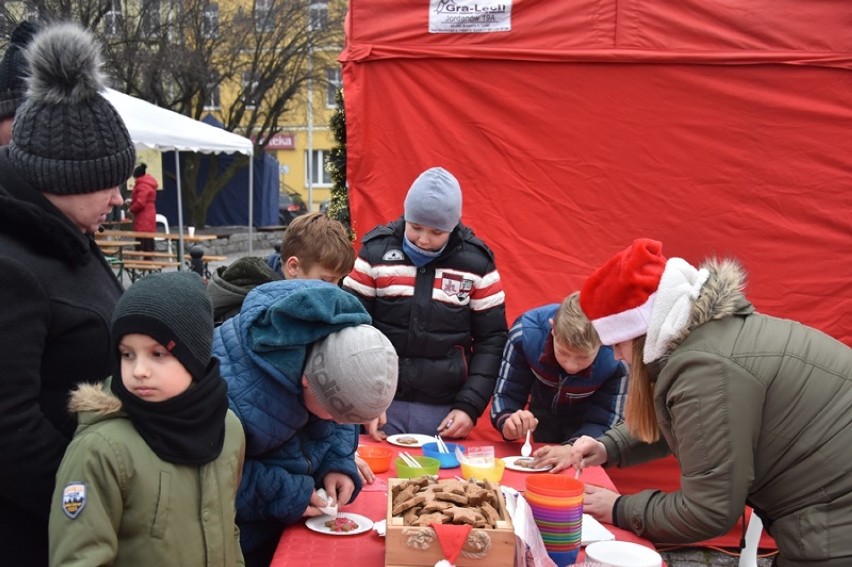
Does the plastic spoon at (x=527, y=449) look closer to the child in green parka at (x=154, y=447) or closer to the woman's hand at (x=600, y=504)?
the woman's hand at (x=600, y=504)

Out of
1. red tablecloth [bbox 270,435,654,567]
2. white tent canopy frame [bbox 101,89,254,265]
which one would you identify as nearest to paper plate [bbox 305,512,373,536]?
red tablecloth [bbox 270,435,654,567]

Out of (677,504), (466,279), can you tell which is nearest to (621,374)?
(466,279)

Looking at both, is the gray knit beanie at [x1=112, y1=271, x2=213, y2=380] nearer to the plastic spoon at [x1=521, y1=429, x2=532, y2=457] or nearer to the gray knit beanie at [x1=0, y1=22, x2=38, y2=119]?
the gray knit beanie at [x1=0, y1=22, x2=38, y2=119]

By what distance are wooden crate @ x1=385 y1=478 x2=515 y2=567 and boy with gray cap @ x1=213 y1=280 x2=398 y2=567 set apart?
292mm

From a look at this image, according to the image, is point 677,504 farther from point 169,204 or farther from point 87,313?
point 169,204

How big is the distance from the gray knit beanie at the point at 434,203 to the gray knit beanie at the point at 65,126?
5.49ft

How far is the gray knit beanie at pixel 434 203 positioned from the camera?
3.51 meters

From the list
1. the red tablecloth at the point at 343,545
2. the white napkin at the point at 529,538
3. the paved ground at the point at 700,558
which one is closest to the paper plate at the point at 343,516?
the red tablecloth at the point at 343,545

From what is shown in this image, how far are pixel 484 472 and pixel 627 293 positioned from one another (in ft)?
2.50

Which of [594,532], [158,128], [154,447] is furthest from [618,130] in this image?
[158,128]

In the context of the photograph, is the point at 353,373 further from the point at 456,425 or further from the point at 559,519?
the point at 456,425

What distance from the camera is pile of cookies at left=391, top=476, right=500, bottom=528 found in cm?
192

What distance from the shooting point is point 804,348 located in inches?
82.8

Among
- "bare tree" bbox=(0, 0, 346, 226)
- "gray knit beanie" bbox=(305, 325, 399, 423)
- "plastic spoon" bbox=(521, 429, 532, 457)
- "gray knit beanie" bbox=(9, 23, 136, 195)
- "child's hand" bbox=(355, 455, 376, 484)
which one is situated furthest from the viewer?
"bare tree" bbox=(0, 0, 346, 226)
